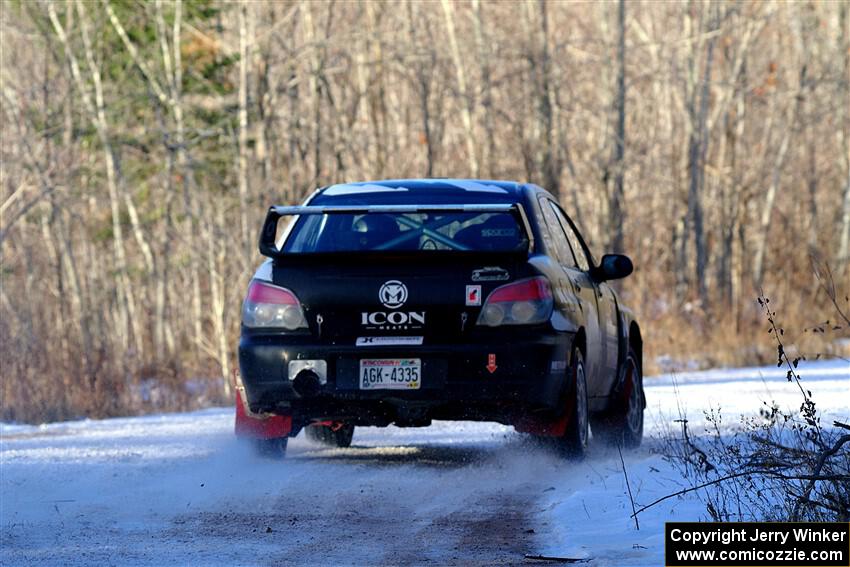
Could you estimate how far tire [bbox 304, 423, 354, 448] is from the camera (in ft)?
37.5

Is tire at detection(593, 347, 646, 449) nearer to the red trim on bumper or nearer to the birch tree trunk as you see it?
the red trim on bumper

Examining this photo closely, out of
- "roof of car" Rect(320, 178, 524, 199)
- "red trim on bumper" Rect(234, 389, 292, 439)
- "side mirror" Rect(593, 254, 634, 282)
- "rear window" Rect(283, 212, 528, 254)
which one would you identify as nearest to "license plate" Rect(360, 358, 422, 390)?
"rear window" Rect(283, 212, 528, 254)

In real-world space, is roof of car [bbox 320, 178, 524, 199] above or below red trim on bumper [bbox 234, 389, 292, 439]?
above

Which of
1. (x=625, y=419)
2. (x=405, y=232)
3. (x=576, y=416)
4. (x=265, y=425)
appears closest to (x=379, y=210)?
(x=405, y=232)

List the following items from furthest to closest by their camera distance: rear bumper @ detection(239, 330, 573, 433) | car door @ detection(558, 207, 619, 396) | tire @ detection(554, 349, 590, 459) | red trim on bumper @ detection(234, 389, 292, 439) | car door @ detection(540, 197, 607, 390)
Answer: car door @ detection(558, 207, 619, 396), car door @ detection(540, 197, 607, 390), red trim on bumper @ detection(234, 389, 292, 439), tire @ detection(554, 349, 590, 459), rear bumper @ detection(239, 330, 573, 433)

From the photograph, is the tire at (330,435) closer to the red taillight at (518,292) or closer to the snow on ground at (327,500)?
the snow on ground at (327,500)

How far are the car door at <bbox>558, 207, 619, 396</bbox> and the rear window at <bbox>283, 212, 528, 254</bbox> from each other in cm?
133

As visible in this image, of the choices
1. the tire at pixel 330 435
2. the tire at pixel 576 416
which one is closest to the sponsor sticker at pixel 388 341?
the tire at pixel 576 416

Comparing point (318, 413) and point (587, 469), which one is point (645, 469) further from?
point (318, 413)

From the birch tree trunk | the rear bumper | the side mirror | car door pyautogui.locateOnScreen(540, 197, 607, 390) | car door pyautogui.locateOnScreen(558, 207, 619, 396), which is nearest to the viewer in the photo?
the rear bumper

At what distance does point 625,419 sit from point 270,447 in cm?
254

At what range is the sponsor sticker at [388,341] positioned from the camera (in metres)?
9.21

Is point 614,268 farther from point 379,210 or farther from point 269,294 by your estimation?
point 269,294

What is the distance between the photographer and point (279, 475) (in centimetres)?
963
